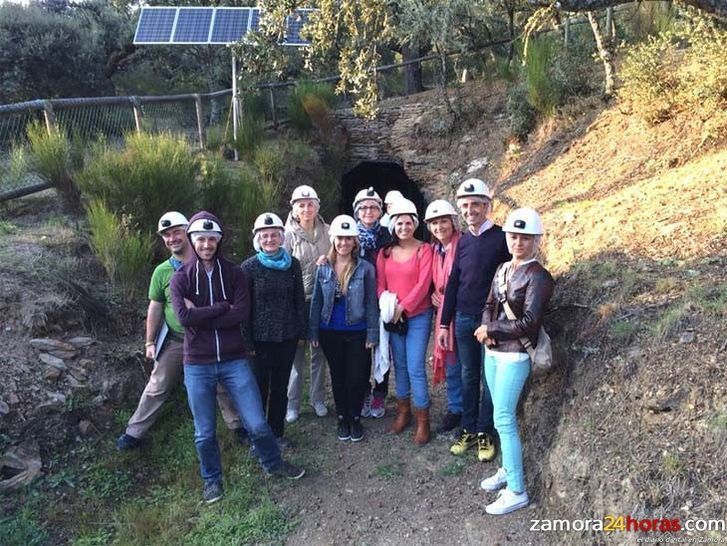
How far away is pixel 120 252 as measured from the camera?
5742 mm

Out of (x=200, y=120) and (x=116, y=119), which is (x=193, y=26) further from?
(x=116, y=119)

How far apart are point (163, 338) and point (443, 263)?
2.08 metres

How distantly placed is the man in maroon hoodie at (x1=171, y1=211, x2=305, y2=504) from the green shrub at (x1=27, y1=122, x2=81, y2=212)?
3.52 m

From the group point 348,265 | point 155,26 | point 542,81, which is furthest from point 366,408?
point 155,26

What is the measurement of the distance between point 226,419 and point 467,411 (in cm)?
190

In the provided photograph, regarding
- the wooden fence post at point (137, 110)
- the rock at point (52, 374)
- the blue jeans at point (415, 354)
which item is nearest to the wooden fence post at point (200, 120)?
the wooden fence post at point (137, 110)

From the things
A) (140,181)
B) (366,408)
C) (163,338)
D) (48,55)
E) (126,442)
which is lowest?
(366,408)

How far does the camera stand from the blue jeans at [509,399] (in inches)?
139

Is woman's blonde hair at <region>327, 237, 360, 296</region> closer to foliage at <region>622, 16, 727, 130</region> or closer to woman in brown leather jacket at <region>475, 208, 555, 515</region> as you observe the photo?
woman in brown leather jacket at <region>475, 208, 555, 515</region>

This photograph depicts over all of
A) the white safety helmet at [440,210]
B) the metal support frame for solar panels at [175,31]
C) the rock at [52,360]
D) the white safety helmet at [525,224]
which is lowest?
the rock at [52,360]

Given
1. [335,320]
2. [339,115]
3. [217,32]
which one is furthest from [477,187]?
[339,115]

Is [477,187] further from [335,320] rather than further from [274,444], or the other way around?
[274,444]

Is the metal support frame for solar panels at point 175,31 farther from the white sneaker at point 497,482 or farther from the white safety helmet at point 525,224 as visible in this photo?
the white sneaker at point 497,482

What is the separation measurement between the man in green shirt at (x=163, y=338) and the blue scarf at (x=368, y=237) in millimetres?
1279
